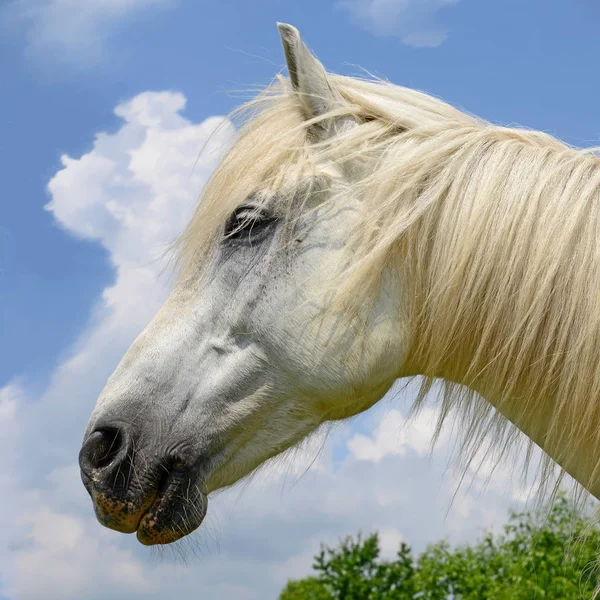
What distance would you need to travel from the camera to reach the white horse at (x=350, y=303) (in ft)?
7.51

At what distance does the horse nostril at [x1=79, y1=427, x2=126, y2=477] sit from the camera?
2.46 metres

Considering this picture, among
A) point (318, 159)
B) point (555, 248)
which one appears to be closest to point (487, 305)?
point (555, 248)

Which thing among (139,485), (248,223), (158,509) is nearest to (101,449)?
(139,485)

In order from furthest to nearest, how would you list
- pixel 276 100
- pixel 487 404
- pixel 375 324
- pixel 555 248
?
pixel 276 100
pixel 487 404
pixel 375 324
pixel 555 248

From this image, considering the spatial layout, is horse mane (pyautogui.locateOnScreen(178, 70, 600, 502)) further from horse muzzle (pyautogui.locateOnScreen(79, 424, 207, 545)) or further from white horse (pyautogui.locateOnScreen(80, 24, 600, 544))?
horse muzzle (pyautogui.locateOnScreen(79, 424, 207, 545))

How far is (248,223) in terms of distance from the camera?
254 centimetres

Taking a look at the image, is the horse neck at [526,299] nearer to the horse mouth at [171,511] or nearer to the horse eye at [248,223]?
the horse eye at [248,223]

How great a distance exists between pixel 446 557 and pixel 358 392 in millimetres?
6411

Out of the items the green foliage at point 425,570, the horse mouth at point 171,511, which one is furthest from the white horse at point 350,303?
the green foliage at point 425,570

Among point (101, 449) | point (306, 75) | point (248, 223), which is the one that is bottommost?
point (101, 449)

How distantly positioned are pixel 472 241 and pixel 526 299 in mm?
240

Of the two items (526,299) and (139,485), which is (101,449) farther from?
(526,299)

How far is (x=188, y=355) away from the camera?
248 centimetres

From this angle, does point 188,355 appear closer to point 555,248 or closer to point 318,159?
point 318,159
